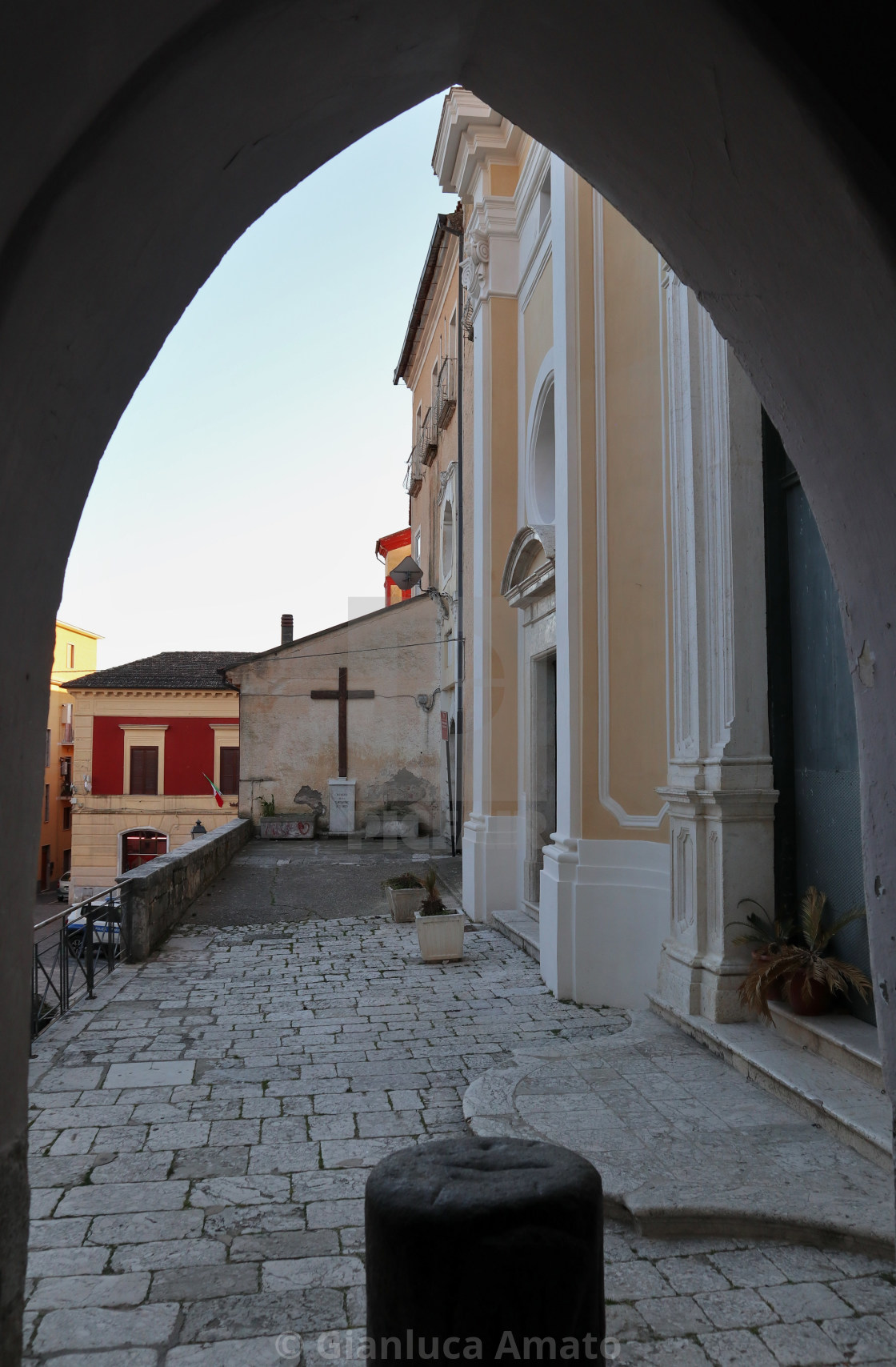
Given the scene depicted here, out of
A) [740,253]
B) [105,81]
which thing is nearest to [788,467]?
[740,253]

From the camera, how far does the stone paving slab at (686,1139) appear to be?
360 cm

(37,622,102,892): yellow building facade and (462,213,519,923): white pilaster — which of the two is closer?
(462,213,519,923): white pilaster

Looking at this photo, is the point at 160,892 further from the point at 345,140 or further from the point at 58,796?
the point at 58,796

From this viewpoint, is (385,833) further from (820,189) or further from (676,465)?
(820,189)

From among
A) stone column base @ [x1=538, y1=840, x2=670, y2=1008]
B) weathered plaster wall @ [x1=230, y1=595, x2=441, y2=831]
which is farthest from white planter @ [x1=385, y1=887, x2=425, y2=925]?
weathered plaster wall @ [x1=230, y1=595, x2=441, y2=831]

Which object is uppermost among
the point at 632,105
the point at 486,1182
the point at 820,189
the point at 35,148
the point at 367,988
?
the point at 632,105

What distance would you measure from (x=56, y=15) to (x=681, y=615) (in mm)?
5825

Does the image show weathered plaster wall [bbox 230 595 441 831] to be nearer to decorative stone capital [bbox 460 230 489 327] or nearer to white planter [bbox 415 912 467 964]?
decorative stone capital [bbox 460 230 489 327]

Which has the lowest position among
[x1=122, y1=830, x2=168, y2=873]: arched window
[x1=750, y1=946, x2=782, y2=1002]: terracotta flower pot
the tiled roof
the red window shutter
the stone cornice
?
[x1=122, y1=830, x2=168, y2=873]: arched window

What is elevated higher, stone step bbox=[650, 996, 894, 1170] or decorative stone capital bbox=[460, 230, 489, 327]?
decorative stone capital bbox=[460, 230, 489, 327]

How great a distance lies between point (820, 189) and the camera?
1.64 meters

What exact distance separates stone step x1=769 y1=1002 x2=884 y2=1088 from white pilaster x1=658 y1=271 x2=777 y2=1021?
0.46m

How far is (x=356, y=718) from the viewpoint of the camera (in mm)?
23250

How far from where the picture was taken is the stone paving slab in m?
3.60
